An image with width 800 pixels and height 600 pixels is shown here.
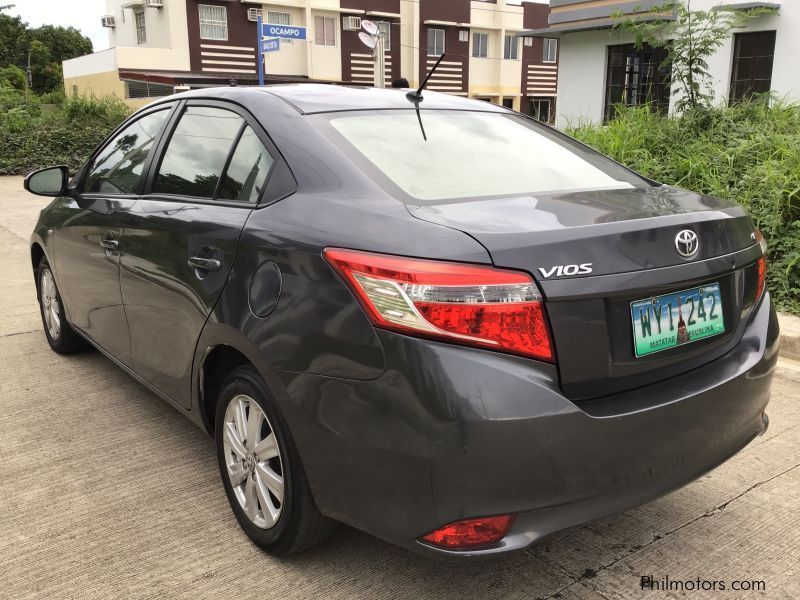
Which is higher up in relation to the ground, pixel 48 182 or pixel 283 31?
pixel 283 31

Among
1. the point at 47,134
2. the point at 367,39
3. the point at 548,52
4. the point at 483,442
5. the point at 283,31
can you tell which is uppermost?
the point at 548,52

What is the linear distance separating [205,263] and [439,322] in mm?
1071

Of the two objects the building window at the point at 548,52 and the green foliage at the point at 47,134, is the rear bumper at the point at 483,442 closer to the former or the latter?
the green foliage at the point at 47,134

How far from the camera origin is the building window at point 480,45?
4319 cm

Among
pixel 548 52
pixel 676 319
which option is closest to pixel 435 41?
pixel 548 52

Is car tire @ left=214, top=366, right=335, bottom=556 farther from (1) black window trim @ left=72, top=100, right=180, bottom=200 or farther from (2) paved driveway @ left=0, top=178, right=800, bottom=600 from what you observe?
(1) black window trim @ left=72, top=100, right=180, bottom=200

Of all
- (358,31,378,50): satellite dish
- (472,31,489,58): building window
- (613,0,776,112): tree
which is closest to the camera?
(613,0,776,112): tree

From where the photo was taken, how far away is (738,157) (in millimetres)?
6766

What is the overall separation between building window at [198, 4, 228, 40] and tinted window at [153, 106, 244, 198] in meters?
32.3

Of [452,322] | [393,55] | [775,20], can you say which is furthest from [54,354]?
[393,55]

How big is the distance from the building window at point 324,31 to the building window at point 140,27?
7.83 m

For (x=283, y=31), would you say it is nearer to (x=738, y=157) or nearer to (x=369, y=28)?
(x=369, y=28)

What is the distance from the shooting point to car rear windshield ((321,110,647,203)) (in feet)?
7.84

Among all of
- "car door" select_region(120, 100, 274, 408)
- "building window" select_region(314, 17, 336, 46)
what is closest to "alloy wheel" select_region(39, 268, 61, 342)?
"car door" select_region(120, 100, 274, 408)
